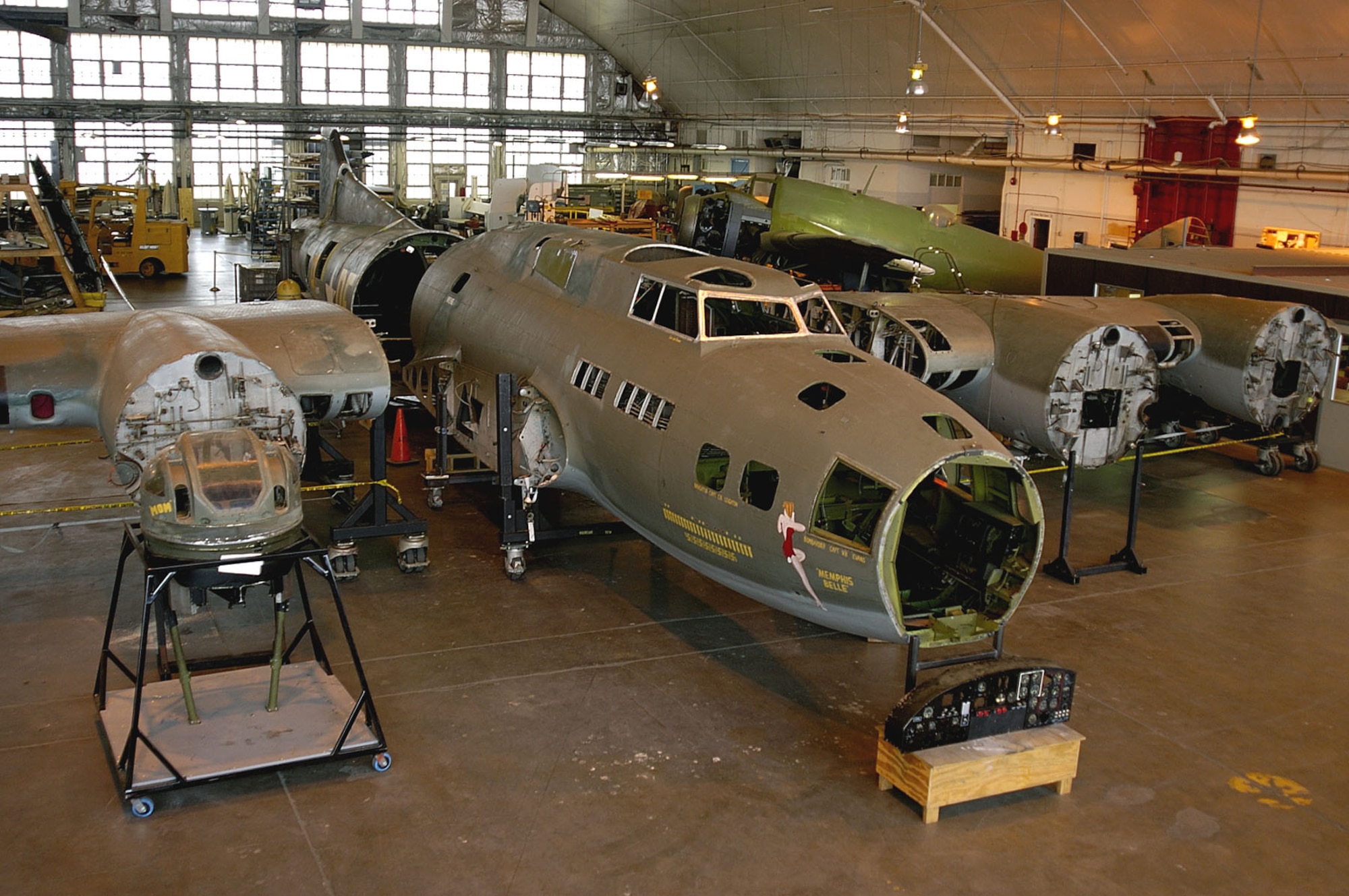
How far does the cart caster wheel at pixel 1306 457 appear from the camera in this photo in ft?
64.1

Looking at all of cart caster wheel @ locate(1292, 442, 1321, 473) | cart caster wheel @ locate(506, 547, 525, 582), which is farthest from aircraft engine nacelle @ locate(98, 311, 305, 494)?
cart caster wheel @ locate(1292, 442, 1321, 473)

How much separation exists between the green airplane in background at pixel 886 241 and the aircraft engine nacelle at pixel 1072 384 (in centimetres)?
1105

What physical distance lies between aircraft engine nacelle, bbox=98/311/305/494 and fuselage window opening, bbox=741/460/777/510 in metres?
4.61

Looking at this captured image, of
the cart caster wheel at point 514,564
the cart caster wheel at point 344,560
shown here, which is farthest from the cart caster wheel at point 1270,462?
the cart caster wheel at point 344,560

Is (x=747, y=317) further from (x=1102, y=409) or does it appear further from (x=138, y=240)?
(x=138, y=240)

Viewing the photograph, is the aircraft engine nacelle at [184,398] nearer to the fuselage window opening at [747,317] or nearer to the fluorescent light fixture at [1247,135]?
the fuselage window opening at [747,317]

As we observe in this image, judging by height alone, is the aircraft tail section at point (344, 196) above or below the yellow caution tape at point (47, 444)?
above

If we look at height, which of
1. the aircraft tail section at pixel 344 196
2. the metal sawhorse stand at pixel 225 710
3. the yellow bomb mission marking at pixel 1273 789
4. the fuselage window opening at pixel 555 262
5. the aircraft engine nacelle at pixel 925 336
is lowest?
the yellow bomb mission marking at pixel 1273 789

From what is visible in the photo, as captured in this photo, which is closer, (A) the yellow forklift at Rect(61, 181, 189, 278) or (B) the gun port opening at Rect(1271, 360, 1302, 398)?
(B) the gun port opening at Rect(1271, 360, 1302, 398)

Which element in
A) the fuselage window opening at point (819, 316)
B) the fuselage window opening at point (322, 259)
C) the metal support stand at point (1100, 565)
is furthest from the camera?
the fuselage window opening at point (322, 259)

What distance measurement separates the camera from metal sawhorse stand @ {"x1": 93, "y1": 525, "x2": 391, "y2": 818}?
28.9 feet

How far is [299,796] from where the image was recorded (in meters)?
9.00

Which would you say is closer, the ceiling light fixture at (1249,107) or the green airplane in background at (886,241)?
the ceiling light fixture at (1249,107)

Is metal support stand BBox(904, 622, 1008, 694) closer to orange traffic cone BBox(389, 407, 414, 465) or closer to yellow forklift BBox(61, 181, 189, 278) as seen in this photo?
orange traffic cone BBox(389, 407, 414, 465)
